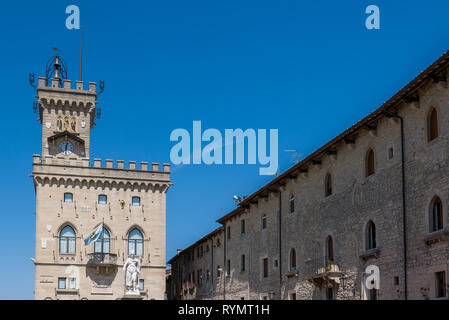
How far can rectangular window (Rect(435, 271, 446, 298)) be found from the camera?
64.3 ft

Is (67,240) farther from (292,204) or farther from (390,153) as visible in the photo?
(390,153)

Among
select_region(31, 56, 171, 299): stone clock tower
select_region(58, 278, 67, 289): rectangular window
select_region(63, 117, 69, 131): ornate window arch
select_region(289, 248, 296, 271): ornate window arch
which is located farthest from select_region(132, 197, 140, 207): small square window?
select_region(289, 248, 296, 271): ornate window arch

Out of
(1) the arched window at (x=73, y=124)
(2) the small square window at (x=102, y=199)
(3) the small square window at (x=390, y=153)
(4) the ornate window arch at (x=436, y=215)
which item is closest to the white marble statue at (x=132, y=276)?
(2) the small square window at (x=102, y=199)

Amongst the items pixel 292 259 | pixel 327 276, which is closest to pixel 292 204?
pixel 292 259

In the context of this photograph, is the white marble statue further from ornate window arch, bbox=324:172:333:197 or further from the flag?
ornate window arch, bbox=324:172:333:197

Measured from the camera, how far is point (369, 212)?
81.3 feet

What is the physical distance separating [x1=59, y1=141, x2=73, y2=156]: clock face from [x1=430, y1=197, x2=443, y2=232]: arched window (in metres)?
39.9

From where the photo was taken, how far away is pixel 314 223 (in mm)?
30344

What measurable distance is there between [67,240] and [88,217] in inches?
94.9

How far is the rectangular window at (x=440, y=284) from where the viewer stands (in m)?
19.6

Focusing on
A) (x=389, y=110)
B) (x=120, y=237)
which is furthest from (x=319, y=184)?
(x=120, y=237)

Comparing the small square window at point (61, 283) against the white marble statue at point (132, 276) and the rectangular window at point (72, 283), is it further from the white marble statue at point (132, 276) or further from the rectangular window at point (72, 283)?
the white marble statue at point (132, 276)

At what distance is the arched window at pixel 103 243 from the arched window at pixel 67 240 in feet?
5.84
